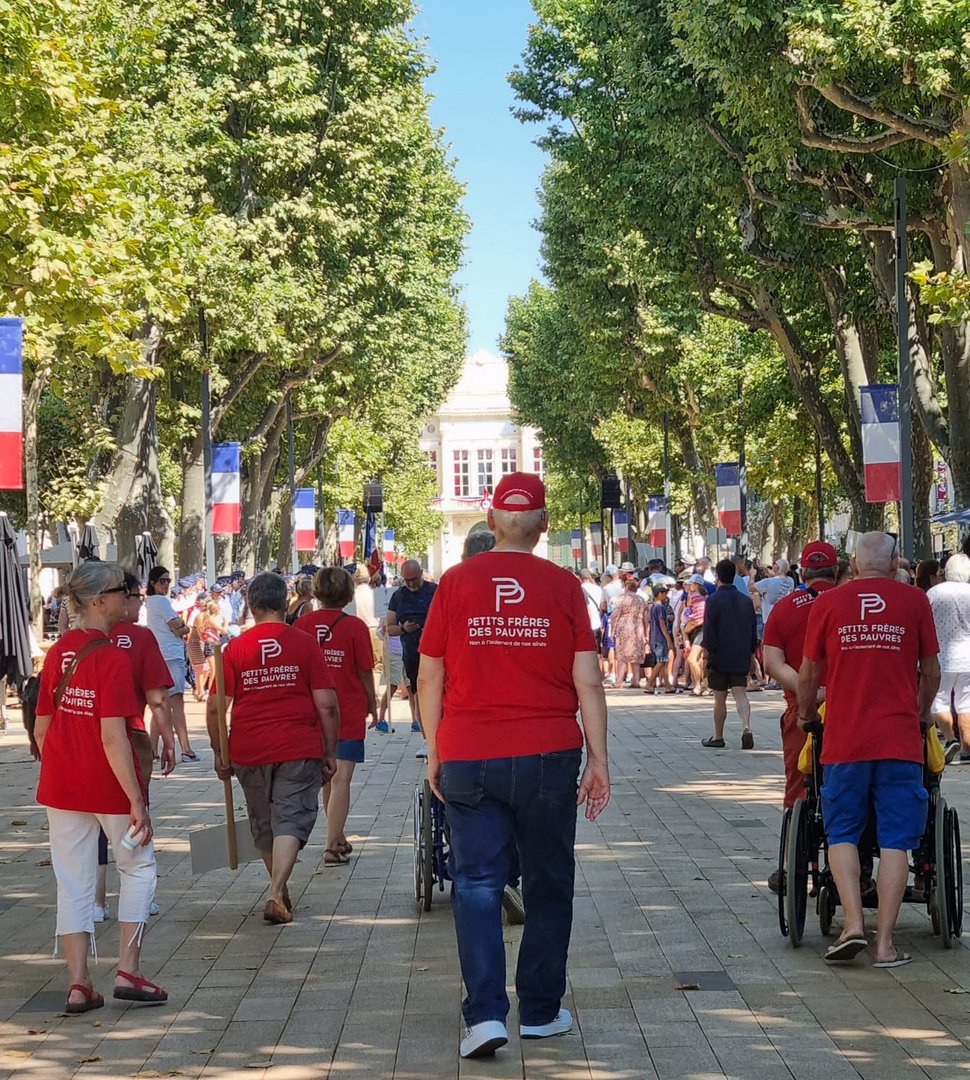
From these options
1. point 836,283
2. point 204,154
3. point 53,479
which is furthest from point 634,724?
point 53,479

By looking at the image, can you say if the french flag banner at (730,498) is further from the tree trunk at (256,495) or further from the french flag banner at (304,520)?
the tree trunk at (256,495)

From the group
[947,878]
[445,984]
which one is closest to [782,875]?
[947,878]

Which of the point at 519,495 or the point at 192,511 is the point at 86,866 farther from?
the point at 192,511

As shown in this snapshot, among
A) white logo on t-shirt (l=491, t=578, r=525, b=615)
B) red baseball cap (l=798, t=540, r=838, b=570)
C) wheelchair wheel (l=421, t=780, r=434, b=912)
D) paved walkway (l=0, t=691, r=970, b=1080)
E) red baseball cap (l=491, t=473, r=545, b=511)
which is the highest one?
red baseball cap (l=491, t=473, r=545, b=511)

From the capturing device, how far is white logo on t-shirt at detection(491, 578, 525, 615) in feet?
20.1

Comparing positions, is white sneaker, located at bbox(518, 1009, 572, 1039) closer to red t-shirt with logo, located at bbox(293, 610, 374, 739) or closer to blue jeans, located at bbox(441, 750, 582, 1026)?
blue jeans, located at bbox(441, 750, 582, 1026)

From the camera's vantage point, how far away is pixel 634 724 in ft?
70.7

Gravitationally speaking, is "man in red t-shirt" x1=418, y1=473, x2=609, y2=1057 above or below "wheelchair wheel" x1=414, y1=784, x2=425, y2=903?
above

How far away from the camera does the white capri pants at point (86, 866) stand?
7.03m

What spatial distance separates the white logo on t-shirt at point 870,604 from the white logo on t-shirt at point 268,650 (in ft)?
9.08

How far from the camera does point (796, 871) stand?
7793 mm

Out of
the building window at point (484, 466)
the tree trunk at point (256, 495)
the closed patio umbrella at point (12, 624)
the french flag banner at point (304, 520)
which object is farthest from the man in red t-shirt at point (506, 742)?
the building window at point (484, 466)

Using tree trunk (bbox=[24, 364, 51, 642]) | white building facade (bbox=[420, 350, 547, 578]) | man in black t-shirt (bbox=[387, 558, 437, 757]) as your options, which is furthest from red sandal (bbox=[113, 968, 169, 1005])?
white building facade (bbox=[420, 350, 547, 578])

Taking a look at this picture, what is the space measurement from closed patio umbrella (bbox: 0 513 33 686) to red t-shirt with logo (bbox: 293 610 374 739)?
5.03 metres
